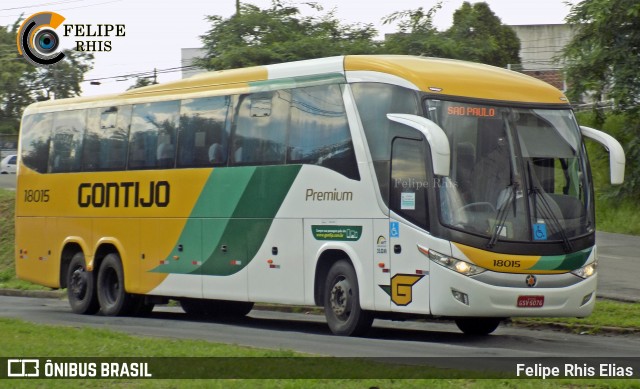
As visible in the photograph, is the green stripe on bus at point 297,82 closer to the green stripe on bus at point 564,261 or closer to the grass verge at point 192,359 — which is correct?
the green stripe on bus at point 564,261

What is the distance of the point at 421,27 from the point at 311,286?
59.8ft

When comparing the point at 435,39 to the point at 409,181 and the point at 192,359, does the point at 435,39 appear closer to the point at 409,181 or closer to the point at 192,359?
the point at 409,181

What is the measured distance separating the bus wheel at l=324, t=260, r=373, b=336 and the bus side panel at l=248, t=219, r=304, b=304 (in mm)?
681

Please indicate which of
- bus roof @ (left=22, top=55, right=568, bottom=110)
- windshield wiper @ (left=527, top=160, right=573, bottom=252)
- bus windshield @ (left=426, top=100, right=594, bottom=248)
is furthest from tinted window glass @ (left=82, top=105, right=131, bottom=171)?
windshield wiper @ (left=527, top=160, right=573, bottom=252)

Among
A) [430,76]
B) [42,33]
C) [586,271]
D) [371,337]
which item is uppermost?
[42,33]

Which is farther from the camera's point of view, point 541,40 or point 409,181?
point 541,40

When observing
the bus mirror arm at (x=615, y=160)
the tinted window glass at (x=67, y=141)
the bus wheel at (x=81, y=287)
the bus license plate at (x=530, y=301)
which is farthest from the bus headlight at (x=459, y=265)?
the tinted window glass at (x=67, y=141)

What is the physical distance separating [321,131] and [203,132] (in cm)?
328

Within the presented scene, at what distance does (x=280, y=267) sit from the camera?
1811 centimetres

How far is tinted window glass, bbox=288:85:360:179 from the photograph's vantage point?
16.9 metres

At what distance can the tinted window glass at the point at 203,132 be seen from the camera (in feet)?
64.3

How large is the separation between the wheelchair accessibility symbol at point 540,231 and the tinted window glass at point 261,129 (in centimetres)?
409

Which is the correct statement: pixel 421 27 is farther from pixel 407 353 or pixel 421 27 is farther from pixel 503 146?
pixel 407 353

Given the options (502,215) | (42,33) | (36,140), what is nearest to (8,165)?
(42,33)
